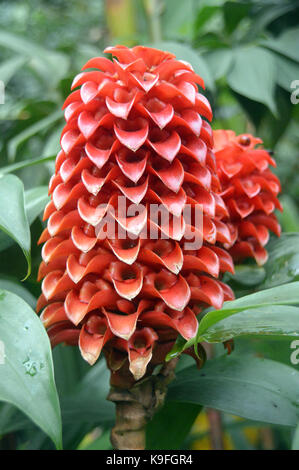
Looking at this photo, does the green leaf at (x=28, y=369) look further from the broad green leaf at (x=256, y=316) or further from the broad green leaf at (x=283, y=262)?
the broad green leaf at (x=283, y=262)

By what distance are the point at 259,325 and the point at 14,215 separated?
26 cm

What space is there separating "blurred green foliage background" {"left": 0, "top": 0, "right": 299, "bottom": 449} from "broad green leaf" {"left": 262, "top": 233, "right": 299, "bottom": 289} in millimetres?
220

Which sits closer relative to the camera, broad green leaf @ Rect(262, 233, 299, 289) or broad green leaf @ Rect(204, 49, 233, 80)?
broad green leaf @ Rect(262, 233, 299, 289)

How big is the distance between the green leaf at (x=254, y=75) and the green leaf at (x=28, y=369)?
0.57 m

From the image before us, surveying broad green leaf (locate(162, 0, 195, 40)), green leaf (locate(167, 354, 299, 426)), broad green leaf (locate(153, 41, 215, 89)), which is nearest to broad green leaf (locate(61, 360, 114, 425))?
green leaf (locate(167, 354, 299, 426))

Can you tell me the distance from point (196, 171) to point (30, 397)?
0.27 m

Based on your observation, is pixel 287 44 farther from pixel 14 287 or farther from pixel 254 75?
pixel 14 287

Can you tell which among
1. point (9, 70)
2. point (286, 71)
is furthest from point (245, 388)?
point (9, 70)

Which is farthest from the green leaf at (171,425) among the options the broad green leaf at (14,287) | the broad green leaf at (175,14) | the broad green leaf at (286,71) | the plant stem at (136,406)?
the broad green leaf at (175,14)

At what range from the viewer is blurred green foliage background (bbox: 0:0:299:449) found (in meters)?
0.82

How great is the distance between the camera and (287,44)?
0.96 metres

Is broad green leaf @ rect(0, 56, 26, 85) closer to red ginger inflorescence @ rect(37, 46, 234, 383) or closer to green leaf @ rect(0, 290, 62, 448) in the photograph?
red ginger inflorescence @ rect(37, 46, 234, 383)

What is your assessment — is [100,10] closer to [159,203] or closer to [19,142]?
[19,142]

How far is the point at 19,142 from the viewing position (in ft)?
2.74
